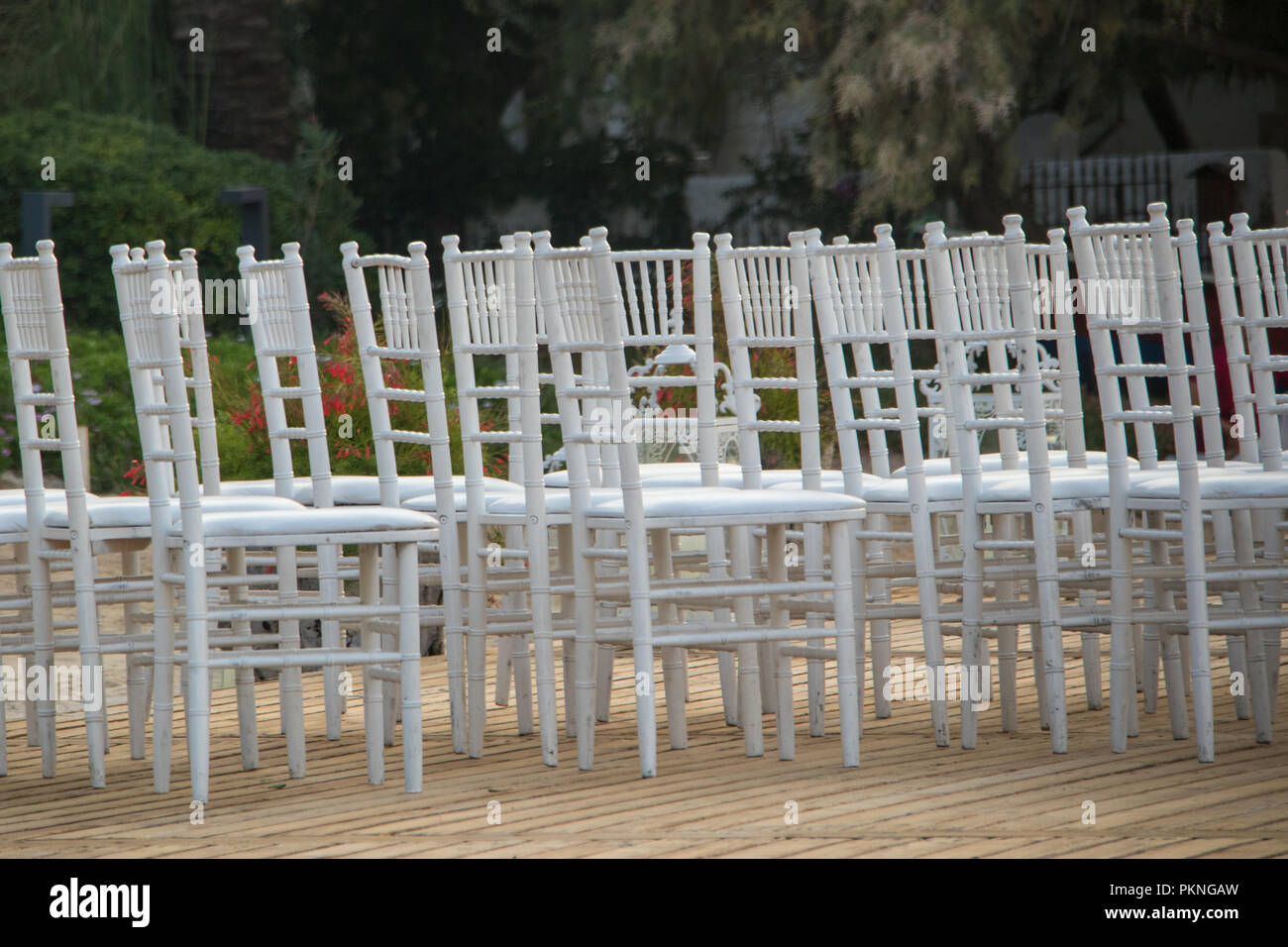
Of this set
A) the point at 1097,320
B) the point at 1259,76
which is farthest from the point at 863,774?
the point at 1259,76

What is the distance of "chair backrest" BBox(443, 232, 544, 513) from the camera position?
419cm

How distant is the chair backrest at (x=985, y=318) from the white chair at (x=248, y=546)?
134 cm

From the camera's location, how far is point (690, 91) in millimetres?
13031

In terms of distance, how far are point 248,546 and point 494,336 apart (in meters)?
0.94

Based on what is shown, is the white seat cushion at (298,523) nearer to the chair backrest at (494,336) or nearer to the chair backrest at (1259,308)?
the chair backrest at (494,336)

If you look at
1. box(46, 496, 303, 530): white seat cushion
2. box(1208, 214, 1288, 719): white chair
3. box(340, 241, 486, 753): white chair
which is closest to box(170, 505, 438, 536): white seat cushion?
box(46, 496, 303, 530): white seat cushion

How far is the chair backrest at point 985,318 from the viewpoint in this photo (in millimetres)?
4219

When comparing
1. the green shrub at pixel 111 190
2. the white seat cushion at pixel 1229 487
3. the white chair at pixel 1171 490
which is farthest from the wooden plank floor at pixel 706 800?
the green shrub at pixel 111 190

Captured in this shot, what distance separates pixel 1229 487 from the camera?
4059mm

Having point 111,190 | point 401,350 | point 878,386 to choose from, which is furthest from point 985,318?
point 111,190

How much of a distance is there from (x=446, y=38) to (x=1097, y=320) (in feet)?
39.6

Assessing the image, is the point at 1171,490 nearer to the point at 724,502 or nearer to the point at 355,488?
the point at 724,502

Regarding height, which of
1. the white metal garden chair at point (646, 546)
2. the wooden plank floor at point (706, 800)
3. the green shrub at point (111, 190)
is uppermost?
the green shrub at point (111, 190)
